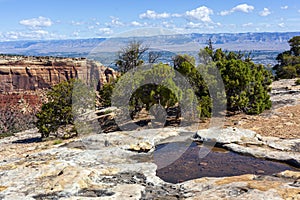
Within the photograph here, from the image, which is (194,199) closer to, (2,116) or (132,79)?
(132,79)

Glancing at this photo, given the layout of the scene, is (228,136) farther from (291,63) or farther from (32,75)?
(32,75)

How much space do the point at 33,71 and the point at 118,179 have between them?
110 metres

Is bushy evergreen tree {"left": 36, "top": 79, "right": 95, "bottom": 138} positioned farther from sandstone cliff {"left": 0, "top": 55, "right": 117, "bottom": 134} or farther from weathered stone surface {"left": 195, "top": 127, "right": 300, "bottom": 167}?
sandstone cliff {"left": 0, "top": 55, "right": 117, "bottom": 134}

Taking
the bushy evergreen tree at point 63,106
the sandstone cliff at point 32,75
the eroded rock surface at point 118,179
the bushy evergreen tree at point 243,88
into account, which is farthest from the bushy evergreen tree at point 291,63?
the sandstone cliff at point 32,75

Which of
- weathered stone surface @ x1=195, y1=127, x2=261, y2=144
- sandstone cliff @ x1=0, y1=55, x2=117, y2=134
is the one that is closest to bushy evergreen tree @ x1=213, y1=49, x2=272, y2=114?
weathered stone surface @ x1=195, y1=127, x2=261, y2=144

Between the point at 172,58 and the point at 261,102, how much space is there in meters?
10.7

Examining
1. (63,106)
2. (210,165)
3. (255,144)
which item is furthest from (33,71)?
(210,165)

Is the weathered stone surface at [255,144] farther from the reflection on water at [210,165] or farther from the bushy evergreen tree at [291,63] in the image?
the bushy evergreen tree at [291,63]

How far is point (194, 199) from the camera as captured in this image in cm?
1061

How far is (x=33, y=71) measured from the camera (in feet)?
376

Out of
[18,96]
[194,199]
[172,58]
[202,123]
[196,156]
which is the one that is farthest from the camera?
[18,96]

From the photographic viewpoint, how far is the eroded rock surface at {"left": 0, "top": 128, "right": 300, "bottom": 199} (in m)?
11.1

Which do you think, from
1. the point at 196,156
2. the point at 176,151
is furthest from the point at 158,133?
the point at 196,156

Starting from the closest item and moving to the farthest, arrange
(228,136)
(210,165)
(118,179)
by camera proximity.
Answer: (118,179) → (210,165) → (228,136)
